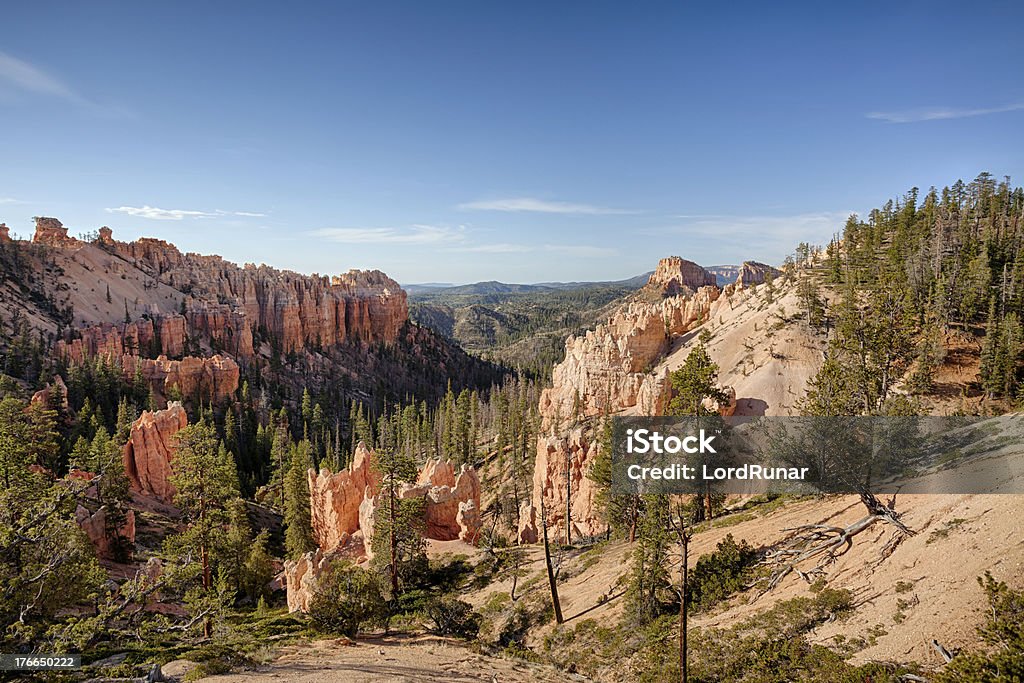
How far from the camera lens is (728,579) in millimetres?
19844

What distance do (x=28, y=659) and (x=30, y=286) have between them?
115 meters

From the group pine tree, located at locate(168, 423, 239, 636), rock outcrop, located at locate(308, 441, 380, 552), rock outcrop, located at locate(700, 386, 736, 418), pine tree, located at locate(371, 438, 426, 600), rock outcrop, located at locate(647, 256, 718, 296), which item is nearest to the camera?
pine tree, located at locate(168, 423, 239, 636)

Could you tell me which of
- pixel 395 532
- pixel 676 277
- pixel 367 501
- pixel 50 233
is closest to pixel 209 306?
pixel 50 233

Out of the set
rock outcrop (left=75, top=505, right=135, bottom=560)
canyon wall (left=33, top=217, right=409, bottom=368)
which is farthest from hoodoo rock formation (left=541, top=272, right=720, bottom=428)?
canyon wall (left=33, top=217, right=409, bottom=368)

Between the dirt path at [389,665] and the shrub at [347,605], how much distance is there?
68 cm

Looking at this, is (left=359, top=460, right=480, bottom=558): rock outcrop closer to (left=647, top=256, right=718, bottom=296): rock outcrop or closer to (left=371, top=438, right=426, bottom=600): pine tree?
(left=371, top=438, right=426, bottom=600): pine tree

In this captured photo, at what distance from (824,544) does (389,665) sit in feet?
53.9

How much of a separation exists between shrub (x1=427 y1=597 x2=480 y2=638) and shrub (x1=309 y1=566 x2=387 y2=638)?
2.38 metres

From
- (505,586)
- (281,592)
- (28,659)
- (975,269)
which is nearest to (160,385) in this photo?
(281,592)

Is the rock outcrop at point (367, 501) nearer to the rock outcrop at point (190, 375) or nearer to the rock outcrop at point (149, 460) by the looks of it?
the rock outcrop at point (149, 460)

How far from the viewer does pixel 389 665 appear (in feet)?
58.3

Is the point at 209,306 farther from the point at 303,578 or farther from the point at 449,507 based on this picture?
the point at 303,578

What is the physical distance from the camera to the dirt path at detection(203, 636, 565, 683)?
15781 millimetres

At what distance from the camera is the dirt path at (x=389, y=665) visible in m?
15.8
